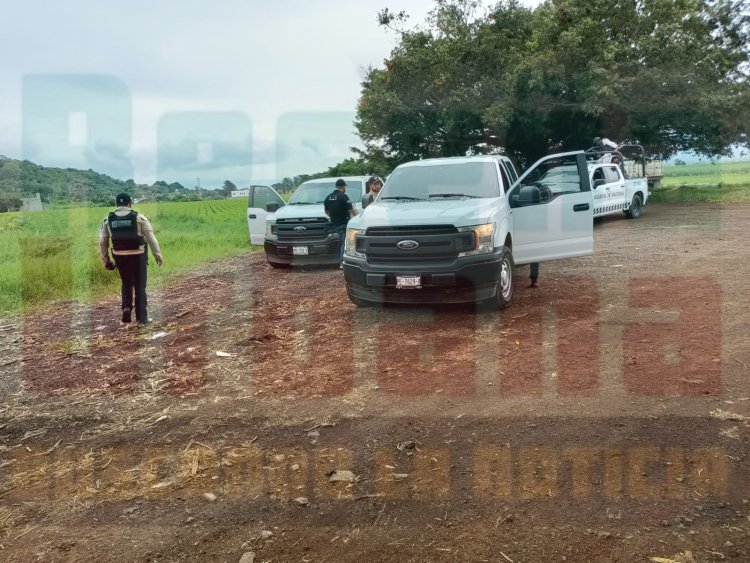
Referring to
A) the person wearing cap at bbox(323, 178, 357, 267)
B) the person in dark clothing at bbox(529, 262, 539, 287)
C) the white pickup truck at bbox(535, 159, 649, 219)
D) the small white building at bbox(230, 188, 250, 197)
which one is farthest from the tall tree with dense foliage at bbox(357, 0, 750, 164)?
the person in dark clothing at bbox(529, 262, 539, 287)

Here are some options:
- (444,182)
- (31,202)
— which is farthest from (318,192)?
(31,202)

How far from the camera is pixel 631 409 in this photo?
4504 millimetres

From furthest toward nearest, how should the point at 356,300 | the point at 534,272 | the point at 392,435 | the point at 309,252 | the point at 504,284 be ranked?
1. the point at 309,252
2. the point at 534,272
3. the point at 356,300
4. the point at 504,284
5. the point at 392,435

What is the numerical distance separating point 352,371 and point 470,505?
2.53 meters

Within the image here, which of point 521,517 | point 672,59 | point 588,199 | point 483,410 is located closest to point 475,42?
point 672,59

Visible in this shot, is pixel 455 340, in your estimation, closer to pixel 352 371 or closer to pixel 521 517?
pixel 352 371

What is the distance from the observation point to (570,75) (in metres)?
20.9

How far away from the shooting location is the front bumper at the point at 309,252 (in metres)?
11.8

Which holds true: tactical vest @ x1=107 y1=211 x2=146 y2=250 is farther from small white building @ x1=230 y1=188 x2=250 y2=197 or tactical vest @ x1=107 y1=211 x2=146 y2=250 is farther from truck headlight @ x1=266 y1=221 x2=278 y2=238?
small white building @ x1=230 y1=188 x2=250 y2=197

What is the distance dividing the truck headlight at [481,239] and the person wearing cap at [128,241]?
148 inches

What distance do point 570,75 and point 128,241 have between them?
56.8ft

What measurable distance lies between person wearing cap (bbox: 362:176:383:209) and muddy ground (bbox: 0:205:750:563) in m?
1.66

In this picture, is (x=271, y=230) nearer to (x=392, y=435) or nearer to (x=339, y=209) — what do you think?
(x=339, y=209)

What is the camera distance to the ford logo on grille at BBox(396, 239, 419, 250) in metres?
7.18
